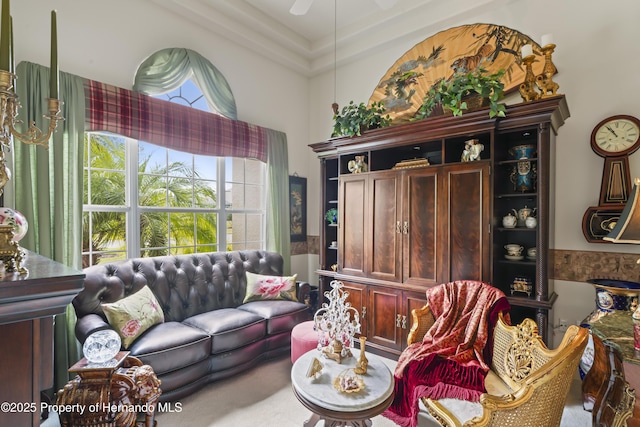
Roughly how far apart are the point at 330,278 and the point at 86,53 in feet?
11.2

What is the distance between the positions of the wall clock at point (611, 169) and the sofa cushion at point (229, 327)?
9.94ft

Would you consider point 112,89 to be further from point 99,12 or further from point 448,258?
point 448,258

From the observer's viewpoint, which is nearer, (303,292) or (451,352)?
(451,352)

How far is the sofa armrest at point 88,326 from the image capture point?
222cm

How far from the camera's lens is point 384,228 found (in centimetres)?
331

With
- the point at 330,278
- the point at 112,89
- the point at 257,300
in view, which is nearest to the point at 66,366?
the point at 257,300

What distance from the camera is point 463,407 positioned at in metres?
1.81

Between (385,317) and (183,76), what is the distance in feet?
11.1

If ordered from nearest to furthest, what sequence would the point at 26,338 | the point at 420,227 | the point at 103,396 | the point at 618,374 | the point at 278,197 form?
the point at 26,338, the point at 618,374, the point at 103,396, the point at 420,227, the point at 278,197

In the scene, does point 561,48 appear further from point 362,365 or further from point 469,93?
point 362,365

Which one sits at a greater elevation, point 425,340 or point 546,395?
point 546,395

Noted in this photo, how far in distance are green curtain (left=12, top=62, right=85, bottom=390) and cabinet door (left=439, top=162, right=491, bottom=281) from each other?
326 centimetres

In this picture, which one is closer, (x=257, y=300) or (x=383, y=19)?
(x=257, y=300)

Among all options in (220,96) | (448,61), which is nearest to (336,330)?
(220,96)
